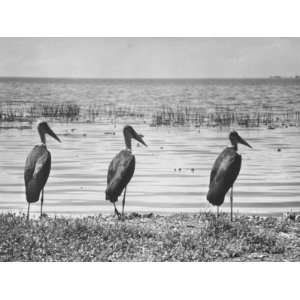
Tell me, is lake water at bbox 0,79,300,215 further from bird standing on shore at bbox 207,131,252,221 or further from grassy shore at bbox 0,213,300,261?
grassy shore at bbox 0,213,300,261

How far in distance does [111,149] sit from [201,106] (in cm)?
104

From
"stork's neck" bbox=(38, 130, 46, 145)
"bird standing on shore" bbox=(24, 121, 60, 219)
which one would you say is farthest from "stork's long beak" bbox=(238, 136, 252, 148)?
"stork's neck" bbox=(38, 130, 46, 145)

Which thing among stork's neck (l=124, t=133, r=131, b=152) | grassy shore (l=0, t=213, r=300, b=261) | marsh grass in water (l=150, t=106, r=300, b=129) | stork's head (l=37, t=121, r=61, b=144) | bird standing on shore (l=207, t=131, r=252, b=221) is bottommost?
grassy shore (l=0, t=213, r=300, b=261)

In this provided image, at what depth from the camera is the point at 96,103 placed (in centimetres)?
682

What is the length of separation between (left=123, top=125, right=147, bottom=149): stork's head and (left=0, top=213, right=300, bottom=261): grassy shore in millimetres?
839

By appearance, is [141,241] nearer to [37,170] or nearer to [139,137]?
[139,137]

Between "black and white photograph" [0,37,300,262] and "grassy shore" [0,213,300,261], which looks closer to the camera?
"grassy shore" [0,213,300,261]

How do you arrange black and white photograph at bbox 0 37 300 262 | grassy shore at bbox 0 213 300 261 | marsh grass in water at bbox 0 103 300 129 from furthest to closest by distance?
marsh grass in water at bbox 0 103 300 129, black and white photograph at bbox 0 37 300 262, grassy shore at bbox 0 213 300 261

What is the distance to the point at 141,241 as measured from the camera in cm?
633

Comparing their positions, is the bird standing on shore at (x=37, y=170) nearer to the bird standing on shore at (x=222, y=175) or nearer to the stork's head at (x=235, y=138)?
the bird standing on shore at (x=222, y=175)

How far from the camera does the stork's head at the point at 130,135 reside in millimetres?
6777

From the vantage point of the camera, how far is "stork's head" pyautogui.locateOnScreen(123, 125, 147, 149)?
678cm
